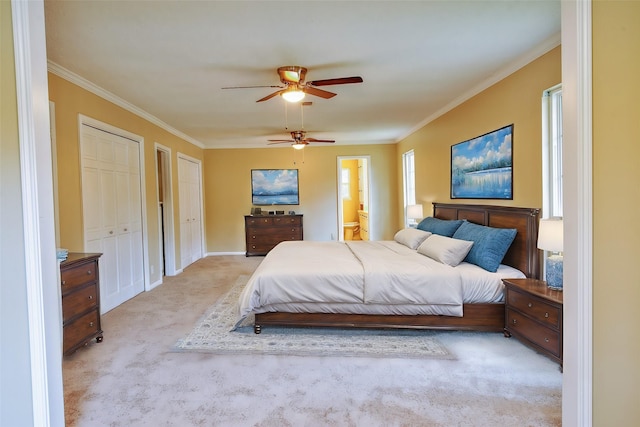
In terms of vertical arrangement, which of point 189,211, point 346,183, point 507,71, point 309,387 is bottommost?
point 309,387

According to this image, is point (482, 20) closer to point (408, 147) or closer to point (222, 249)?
point (408, 147)

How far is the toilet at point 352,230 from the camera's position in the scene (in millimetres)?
9547

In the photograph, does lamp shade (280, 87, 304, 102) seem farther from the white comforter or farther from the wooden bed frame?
the wooden bed frame

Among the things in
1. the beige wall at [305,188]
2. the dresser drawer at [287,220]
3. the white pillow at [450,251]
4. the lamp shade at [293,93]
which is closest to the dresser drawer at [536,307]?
the white pillow at [450,251]

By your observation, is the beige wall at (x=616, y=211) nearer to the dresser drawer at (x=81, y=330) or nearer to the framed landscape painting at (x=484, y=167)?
the framed landscape painting at (x=484, y=167)

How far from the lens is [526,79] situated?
9.38ft

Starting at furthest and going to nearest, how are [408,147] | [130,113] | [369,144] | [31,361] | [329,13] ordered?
[369,144], [408,147], [130,113], [329,13], [31,361]

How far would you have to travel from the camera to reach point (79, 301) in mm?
2574

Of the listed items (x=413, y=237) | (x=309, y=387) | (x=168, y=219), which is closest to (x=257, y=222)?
(x=168, y=219)

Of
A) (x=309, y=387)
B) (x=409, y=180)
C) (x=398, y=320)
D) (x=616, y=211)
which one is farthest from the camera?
(x=409, y=180)

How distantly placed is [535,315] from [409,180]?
4372 millimetres

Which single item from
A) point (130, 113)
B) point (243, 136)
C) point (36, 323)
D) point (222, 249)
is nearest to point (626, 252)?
point (36, 323)

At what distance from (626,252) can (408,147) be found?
5.53 meters

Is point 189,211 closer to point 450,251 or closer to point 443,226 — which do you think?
point 443,226
